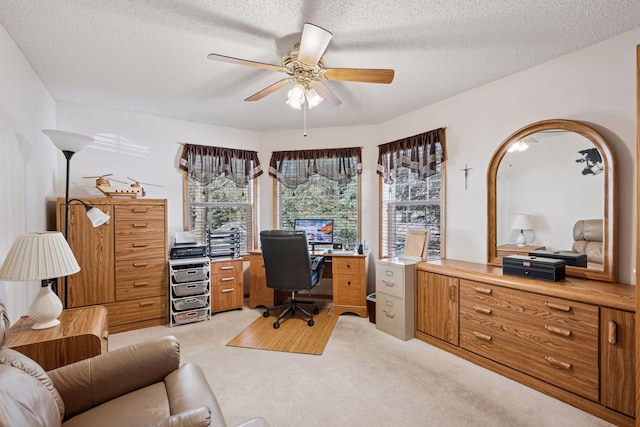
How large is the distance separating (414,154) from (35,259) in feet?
11.2

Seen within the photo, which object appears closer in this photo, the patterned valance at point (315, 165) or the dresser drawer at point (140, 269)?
the dresser drawer at point (140, 269)

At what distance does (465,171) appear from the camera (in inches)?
119

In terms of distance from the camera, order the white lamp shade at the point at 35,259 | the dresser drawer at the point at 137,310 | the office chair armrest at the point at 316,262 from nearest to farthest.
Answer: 1. the white lamp shade at the point at 35,259
2. the dresser drawer at the point at 137,310
3. the office chair armrest at the point at 316,262

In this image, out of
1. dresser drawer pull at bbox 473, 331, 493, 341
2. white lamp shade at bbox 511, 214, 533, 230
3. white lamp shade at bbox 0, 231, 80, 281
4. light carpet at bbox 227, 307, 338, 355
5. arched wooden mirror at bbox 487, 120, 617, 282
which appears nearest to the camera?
white lamp shade at bbox 0, 231, 80, 281

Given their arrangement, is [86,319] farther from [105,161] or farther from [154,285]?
[105,161]

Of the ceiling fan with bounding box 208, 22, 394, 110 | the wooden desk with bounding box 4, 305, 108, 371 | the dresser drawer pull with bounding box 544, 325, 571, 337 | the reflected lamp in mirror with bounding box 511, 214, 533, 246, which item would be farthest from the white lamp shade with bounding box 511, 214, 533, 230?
the wooden desk with bounding box 4, 305, 108, 371

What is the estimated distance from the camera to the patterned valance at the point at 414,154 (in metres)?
3.24

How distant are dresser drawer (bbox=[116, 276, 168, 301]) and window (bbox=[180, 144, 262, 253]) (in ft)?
2.83

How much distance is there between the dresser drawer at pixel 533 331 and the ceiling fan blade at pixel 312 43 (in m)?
2.27

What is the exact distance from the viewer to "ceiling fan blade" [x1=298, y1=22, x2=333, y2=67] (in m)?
1.58

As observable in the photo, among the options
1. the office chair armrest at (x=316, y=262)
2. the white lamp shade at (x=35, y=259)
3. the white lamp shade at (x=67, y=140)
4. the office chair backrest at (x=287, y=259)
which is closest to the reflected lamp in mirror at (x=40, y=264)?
the white lamp shade at (x=35, y=259)

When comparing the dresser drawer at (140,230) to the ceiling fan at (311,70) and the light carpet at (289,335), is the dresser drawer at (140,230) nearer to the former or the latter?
the light carpet at (289,335)

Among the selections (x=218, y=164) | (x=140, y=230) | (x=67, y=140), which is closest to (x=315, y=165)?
(x=218, y=164)

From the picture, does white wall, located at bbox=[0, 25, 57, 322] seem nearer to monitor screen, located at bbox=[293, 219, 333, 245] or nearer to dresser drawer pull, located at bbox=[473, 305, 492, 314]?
monitor screen, located at bbox=[293, 219, 333, 245]
